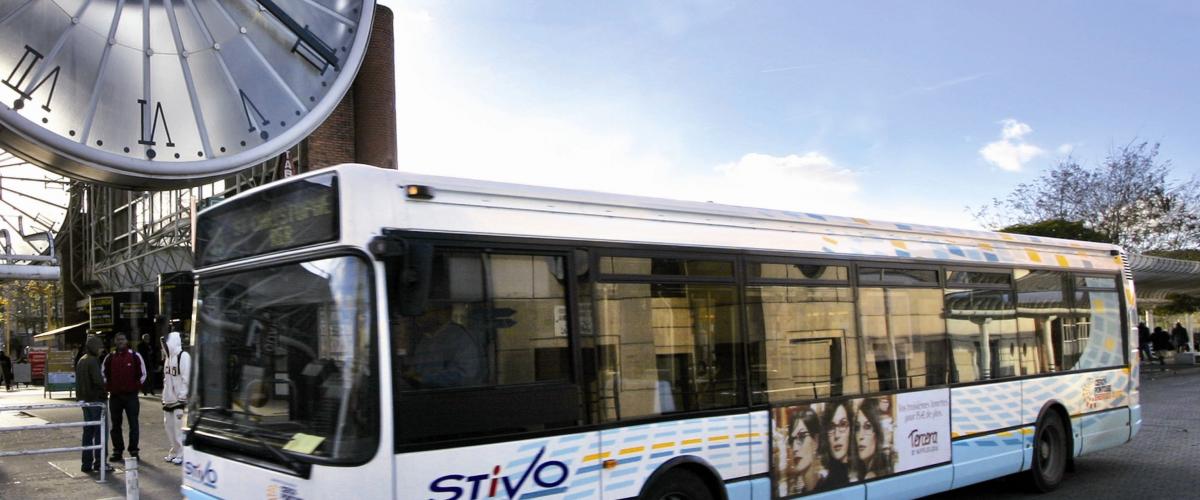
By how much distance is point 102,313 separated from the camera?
28812 mm

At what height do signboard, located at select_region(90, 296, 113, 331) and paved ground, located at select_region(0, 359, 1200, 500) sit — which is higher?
signboard, located at select_region(90, 296, 113, 331)

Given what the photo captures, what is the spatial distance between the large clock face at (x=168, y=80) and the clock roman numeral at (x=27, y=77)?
0.02 meters

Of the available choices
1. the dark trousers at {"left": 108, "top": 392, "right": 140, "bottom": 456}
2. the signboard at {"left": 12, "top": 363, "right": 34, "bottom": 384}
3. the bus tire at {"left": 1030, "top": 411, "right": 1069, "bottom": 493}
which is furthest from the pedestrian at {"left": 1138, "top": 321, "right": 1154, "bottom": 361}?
the signboard at {"left": 12, "top": 363, "right": 34, "bottom": 384}

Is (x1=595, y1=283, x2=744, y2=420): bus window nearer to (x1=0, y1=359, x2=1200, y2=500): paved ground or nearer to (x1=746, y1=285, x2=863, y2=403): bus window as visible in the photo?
(x1=746, y1=285, x2=863, y2=403): bus window

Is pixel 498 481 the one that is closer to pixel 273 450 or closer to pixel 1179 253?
pixel 273 450

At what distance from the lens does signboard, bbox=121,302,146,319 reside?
1125 inches

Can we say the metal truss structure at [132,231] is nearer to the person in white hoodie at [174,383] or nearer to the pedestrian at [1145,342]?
the person in white hoodie at [174,383]

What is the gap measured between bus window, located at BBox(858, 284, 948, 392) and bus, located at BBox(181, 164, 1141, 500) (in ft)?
0.09

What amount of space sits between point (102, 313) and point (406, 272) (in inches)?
1130

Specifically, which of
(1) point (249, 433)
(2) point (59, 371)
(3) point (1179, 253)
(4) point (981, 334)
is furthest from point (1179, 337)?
(2) point (59, 371)

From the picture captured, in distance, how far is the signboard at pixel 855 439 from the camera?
21.5 ft

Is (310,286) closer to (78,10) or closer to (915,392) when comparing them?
(915,392)

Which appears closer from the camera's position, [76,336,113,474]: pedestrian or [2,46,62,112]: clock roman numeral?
[76,336,113,474]: pedestrian

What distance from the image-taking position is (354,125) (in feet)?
63.9
